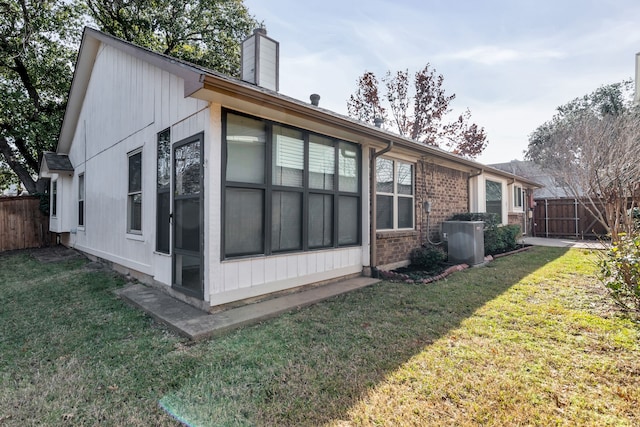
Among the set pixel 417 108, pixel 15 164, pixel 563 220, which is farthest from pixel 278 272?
pixel 417 108

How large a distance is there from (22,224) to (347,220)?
12.2 meters

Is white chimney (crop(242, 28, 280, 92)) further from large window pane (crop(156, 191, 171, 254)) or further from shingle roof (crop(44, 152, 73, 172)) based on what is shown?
shingle roof (crop(44, 152, 73, 172))

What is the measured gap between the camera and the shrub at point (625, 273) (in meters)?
3.76

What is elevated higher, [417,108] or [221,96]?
[417,108]

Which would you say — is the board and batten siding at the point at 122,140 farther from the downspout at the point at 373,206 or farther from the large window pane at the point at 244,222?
the downspout at the point at 373,206

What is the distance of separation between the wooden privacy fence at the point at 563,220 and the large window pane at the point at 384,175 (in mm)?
13059

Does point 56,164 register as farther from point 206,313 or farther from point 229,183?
point 206,313

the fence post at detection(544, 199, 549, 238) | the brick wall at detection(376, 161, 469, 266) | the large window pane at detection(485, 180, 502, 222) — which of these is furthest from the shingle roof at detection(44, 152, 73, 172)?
the fence post at detection(544, 199, 549, 238)

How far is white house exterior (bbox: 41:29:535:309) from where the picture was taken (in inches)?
161

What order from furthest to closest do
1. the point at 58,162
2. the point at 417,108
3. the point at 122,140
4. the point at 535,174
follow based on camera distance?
1. the point at 535,174
2. the point at 417,108
3. the point at 58,162
4. the point at 122,140

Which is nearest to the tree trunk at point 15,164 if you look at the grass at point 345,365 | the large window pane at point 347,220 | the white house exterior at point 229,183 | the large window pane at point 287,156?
the white house exterior at point 229,183

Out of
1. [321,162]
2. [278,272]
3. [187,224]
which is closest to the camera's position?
[187,224]

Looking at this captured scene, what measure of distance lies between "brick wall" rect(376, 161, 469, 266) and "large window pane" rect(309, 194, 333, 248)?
131 cm

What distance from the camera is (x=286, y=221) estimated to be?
16.0 ft
